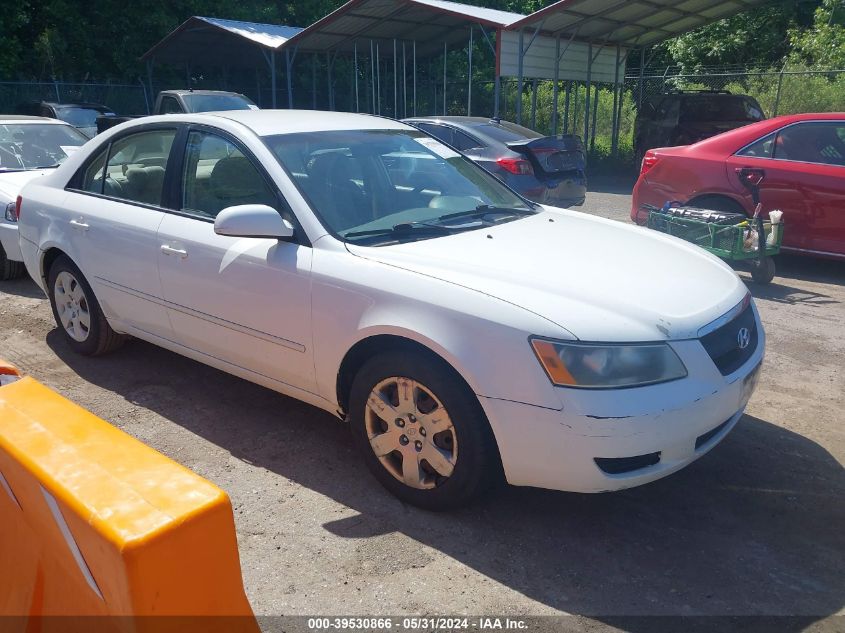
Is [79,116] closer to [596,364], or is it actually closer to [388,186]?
[388,186]

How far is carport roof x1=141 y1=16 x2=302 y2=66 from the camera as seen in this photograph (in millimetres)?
20922

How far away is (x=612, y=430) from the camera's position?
9.27ft

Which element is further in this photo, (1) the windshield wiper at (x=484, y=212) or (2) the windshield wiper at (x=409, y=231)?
(1) the windshield wiper at (x=484, y=212)

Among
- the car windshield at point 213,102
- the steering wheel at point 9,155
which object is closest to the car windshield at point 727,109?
the car windshield at point 213,102

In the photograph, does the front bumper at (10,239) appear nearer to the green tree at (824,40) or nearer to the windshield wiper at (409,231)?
the windshield wiper at (409,231)

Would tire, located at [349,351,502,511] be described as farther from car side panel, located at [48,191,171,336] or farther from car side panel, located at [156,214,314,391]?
car side panel, located at [48,191,171,336]

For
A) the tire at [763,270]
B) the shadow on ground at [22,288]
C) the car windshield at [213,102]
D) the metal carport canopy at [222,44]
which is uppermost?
the metal carport canopy at [222,44]

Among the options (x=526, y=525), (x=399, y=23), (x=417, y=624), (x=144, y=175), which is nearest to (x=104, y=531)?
(x=417, y=624)

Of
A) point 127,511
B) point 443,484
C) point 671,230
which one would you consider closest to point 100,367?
point 443,484

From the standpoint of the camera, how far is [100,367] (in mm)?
5086

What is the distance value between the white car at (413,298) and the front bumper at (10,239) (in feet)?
7.55

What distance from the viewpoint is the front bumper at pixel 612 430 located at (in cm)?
283

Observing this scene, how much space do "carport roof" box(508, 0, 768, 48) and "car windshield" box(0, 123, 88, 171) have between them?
29.3 feet

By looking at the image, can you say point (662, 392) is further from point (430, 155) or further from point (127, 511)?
point (430, 155)
